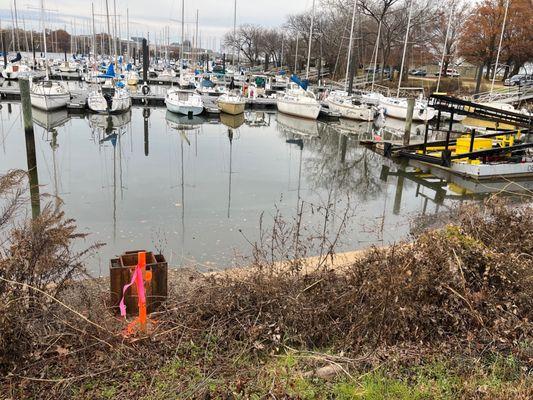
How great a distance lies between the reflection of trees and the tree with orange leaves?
3188 cm

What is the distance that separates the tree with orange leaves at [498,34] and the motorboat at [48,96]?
4169 centimetres

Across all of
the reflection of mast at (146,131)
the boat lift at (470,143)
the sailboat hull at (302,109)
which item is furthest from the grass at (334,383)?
the sailboat hull at (302,109)

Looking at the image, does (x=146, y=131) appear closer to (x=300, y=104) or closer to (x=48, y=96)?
(x=48, y=96)

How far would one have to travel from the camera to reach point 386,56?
58656mm

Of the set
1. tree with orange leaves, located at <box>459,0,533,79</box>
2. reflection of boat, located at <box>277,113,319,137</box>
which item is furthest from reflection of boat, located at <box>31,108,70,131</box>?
tree with orange leaves, located at <box>459,0,533,79</box>

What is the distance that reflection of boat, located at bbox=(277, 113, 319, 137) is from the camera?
3096cm

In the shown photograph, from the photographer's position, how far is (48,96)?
3081 cm

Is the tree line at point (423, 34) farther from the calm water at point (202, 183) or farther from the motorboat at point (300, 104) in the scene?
the calm water at point (202, 183)

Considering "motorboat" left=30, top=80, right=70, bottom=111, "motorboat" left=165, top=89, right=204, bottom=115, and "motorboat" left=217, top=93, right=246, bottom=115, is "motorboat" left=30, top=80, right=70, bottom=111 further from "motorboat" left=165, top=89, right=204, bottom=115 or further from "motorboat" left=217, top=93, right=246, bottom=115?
"motorboat" left=217, top=93, right=246, bottom=115

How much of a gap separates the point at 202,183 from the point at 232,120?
18.6 meters

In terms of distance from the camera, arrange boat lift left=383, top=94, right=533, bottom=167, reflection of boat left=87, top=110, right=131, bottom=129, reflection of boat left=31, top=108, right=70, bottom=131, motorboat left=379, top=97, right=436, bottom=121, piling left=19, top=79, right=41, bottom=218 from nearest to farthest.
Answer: piling left=19, top=79, right=41, bottom=218 < boat lift left=383, top=94, right=533, bottom=167 < reflection of boat left=31, top=108, right=70, bottom=131 < reflection of boat left=87, top=110, right=131, bottom=129 < motorboat left=379, top=97, right=436, bottom=121

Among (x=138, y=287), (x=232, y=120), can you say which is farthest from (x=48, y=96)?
(x=138, y=287)

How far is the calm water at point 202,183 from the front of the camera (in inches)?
437

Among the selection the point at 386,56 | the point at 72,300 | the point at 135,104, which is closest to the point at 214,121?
the point at 135,104
